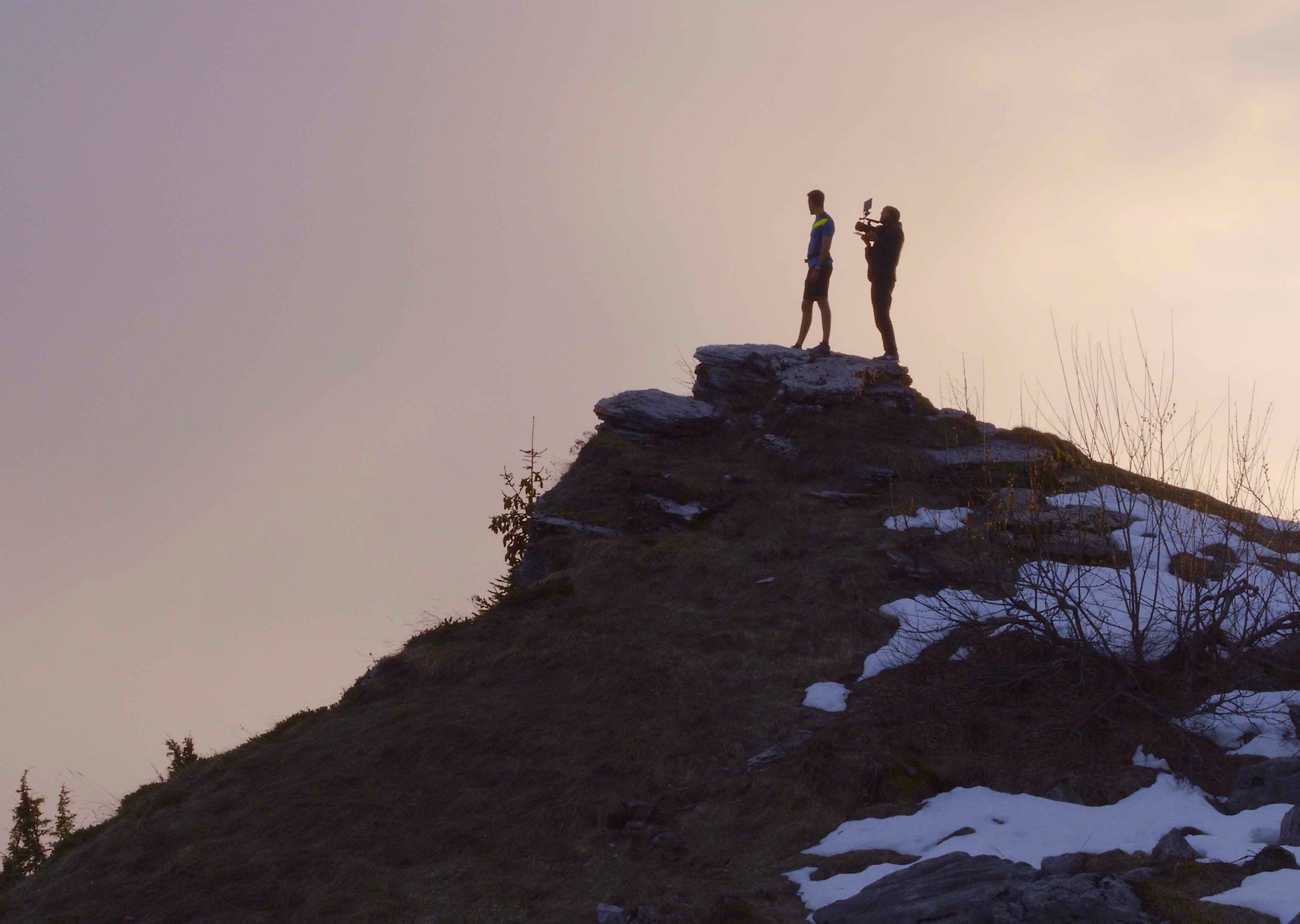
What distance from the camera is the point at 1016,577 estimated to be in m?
8.71

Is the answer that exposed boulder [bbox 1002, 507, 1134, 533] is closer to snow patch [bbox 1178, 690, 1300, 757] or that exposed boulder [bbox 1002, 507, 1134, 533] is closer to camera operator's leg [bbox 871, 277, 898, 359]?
snow patch [bbox 1178, 690, 1300, 757]

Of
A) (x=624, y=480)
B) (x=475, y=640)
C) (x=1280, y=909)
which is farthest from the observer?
(x=624, y=480)

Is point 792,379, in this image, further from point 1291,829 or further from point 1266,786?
point 1291,829

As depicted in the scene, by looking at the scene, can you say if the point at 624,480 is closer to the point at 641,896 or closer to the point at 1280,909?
the point at 641,896

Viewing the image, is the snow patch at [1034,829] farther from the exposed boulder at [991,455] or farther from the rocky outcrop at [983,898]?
the exposed boulder at [991,455]

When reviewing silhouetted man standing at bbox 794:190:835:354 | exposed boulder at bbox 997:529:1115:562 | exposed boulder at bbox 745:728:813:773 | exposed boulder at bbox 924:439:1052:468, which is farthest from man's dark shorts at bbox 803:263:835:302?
exposed boulder at bbox 745:728:813:773

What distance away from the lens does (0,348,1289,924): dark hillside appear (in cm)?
703

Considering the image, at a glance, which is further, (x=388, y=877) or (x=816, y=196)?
(x=816, y=196)

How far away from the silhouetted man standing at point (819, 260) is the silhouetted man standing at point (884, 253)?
0.56 metres

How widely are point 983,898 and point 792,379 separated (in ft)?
37.4

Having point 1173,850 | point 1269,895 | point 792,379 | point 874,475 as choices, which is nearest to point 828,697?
point 1173,850

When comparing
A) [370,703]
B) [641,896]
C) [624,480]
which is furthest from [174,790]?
[624,480]

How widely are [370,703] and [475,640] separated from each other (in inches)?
51.6

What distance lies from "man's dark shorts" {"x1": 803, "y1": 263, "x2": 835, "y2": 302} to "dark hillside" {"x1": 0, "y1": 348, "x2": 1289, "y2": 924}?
13.9 feet
